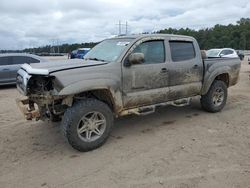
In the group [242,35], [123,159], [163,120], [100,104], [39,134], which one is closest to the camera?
[123,159]

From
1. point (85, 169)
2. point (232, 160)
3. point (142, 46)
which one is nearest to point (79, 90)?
point (85, 169)

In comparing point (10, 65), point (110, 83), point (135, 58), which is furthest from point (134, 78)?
point (10, 65)

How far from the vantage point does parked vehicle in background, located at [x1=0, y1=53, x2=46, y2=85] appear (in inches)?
503

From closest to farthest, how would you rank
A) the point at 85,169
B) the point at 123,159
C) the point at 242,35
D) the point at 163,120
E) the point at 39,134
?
1. the point at 85,169
2. the point at 123,159
3. the point at 39,134
4. the point at 163,120
5. the point at 242,35

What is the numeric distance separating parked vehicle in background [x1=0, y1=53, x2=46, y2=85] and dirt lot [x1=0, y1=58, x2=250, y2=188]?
6129 mm

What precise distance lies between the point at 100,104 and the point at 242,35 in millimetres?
81880

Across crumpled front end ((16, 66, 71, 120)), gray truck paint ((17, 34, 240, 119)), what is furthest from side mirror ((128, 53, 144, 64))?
crumpled front end ((16, 66, 71, 120))

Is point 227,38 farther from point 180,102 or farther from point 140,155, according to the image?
point 140,155

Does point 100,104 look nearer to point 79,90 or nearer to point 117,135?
point 79,90

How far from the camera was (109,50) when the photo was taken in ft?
19.8

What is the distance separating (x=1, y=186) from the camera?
159 inches

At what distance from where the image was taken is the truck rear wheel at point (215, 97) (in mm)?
7332

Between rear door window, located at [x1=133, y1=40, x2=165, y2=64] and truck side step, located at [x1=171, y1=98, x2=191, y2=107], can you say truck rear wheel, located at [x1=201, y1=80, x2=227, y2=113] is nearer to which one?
truck side step, located at [x1=171, y1=98, x2=191, y2=107]

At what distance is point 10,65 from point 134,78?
891cm
